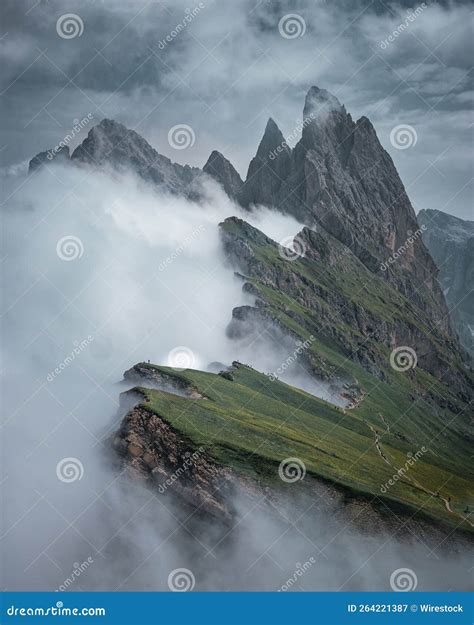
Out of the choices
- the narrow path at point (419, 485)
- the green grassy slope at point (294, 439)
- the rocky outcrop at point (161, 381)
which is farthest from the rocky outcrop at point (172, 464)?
the narrow path at point (419, 485)

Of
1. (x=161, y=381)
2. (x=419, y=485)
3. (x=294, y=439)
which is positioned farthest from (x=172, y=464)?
(x=419, y=485)

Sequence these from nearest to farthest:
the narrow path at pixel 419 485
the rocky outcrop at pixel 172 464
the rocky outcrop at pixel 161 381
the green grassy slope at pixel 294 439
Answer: the rocky outcrop at pixel 172 464 → the green grassy slope at pixel 294 439 → the narrow path at pixel 419 485 → the rocky outcrop at pixel 161 381

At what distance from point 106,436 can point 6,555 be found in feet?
78.6

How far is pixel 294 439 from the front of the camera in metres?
121

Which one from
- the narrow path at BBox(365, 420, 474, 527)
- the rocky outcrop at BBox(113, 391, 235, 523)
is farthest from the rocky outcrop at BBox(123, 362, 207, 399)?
the narrow path at BBox(365, 420, 474, 527)

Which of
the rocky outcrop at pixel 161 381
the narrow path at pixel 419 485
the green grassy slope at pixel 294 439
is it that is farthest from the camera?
the rocky outcrop at pixel 161 381

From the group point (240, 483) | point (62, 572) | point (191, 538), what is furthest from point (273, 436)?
point (62, 572)

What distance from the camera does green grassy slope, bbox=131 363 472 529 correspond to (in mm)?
97375

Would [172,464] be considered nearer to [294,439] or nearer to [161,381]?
[294,439]

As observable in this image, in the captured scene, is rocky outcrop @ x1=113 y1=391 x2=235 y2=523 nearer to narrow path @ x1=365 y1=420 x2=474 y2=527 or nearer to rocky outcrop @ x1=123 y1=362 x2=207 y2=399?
rocky outcrop @ x1=123 y1=362 x2=207 y2=399

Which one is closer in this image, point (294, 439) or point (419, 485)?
point (294, 439)

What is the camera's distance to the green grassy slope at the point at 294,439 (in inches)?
3834

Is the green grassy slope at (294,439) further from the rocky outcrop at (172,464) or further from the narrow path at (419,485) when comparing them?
the rocky outcrop at (172,464)

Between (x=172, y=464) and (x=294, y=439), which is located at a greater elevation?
(x=294, y=439)
